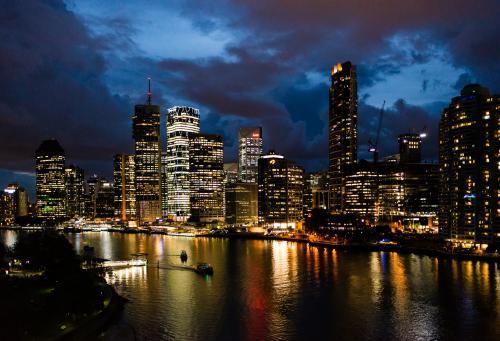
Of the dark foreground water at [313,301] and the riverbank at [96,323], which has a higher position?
the riverbank at [96,323]

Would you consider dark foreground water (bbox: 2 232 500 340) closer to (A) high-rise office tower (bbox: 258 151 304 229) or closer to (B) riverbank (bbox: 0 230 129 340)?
(B) riverbank (bbox: 0 230 129 340)

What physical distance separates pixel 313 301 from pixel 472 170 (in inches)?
2394

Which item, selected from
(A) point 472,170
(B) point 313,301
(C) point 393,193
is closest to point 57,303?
(B) point 313,301

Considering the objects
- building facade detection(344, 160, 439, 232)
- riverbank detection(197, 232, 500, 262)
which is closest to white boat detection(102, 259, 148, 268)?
riverbank detection(197, 232, 500, 262)

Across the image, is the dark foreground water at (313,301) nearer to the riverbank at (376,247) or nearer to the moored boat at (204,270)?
the moored boat at (204,270)

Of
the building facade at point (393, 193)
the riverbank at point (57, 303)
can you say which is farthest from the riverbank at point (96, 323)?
the building facade at point (393, 193)

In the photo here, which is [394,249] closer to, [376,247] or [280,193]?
[376,247]

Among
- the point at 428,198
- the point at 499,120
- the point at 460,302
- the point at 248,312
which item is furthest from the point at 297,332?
the point at 428,198

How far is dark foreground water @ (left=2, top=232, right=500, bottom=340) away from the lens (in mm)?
→ 39406

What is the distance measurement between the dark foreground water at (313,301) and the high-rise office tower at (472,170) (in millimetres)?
15268

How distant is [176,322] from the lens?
41.9 meters

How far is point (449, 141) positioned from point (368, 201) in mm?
80171

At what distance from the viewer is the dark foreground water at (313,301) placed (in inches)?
1551

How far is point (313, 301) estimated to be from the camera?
165ft
